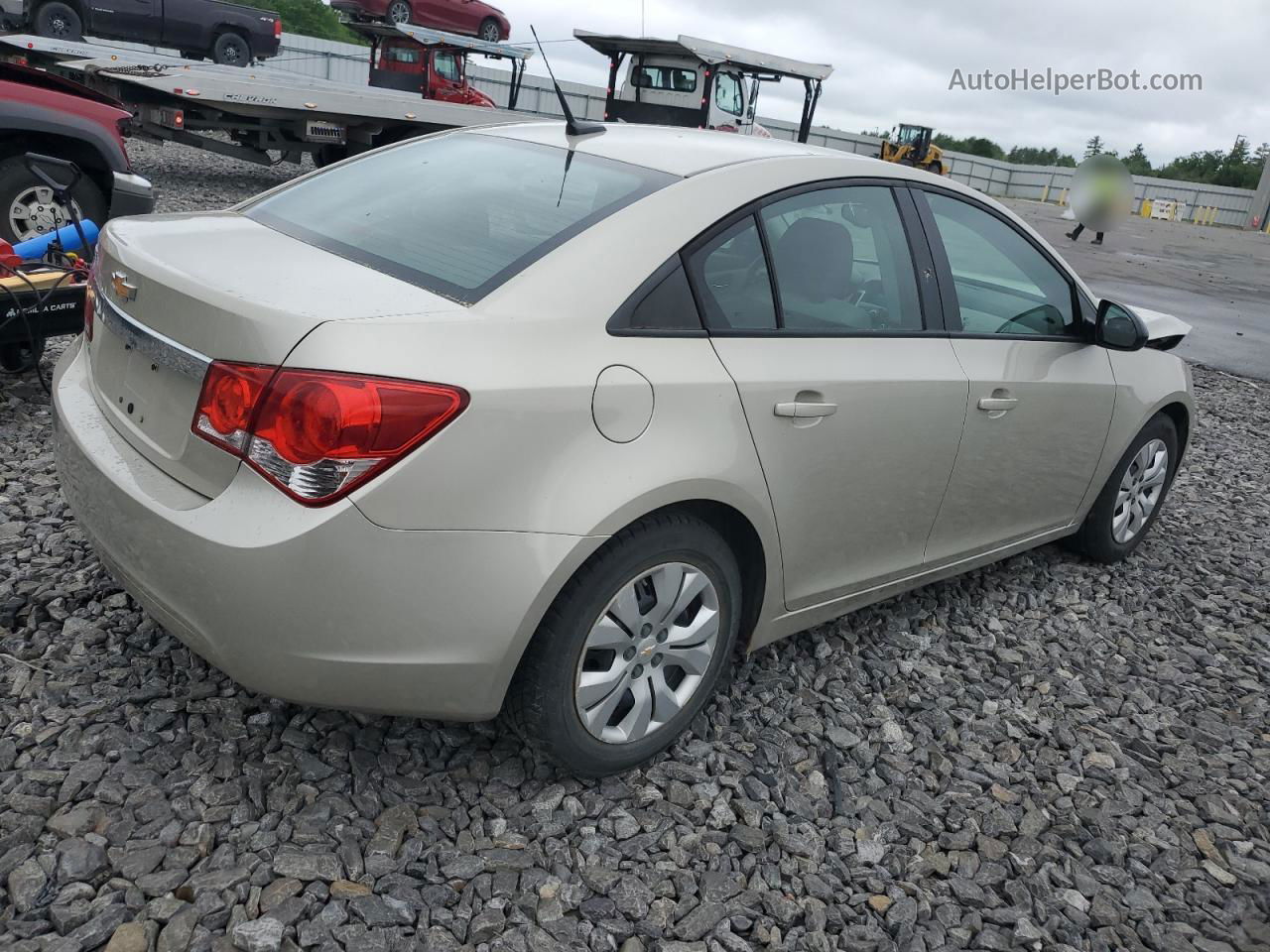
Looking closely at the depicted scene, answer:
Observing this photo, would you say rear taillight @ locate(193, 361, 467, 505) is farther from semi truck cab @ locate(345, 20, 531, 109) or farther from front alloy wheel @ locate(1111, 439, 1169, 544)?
semi truck cab @ locate(345, 20, 531, 109)

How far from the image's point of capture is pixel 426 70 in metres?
17.2

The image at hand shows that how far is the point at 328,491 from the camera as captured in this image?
6.95 feet

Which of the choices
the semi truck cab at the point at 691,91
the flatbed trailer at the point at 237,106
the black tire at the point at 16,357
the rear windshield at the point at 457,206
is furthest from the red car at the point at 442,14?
the rear windshield at the point at 457,206

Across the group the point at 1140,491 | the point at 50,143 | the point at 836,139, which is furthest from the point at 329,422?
the point at 836,139

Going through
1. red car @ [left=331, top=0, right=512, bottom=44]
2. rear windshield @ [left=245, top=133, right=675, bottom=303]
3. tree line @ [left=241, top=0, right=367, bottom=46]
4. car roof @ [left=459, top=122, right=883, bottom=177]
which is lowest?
rear windshield @ [left=245, top=133, right=675, bottom=303]

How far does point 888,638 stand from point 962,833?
1046 mm

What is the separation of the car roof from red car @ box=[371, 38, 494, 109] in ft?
48.5

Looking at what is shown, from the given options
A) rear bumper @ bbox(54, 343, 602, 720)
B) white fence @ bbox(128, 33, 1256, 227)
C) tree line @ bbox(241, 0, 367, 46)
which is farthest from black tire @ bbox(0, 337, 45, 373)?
tree line @ bbox(241, 0, 367, 46)

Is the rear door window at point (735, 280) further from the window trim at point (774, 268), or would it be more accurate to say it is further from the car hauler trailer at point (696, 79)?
the car hauler trailer at point (696, 79)

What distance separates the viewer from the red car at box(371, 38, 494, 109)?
17.2 meters

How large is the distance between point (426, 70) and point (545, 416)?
16.5m

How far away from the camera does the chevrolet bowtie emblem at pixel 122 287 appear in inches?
99.4

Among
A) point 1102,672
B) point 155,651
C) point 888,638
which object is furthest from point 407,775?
point 1102,672

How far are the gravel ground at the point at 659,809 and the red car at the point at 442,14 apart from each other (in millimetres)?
20744
